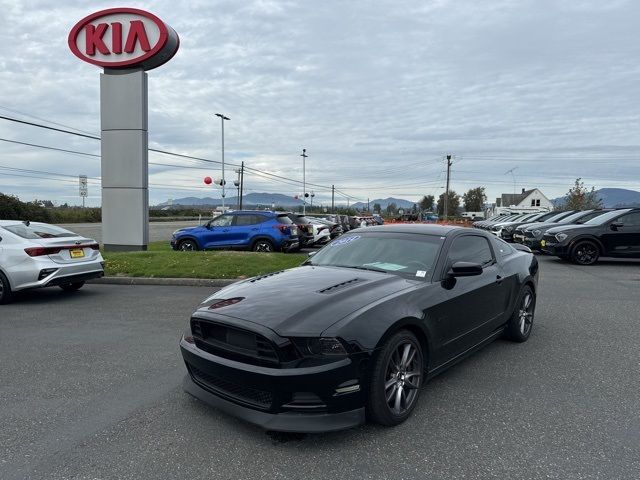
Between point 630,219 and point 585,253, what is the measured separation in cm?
157

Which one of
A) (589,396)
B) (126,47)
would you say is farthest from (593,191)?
(589,396)

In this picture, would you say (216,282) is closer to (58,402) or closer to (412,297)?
(58,402)

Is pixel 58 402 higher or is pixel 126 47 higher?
pixel 126 47

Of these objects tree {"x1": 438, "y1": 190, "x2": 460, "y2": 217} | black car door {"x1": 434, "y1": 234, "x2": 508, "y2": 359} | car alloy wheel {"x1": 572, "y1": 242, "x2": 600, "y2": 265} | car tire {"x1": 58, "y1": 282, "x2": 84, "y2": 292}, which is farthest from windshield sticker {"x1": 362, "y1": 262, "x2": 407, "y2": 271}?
tree {"x1": 438, "y1": 190, "x2": 460, "y2": 217}

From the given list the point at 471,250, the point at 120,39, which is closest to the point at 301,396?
the point at 471,250

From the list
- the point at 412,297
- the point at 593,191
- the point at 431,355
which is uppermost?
the point at 593,191

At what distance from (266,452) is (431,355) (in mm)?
1514

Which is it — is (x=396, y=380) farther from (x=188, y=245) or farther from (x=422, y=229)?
(x=188, y=245)

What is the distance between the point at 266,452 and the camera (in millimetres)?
2986

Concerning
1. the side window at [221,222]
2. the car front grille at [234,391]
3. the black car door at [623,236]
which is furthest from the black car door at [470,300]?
the side window at [221,222]

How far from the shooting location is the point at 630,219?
13.4 m

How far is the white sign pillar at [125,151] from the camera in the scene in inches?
583

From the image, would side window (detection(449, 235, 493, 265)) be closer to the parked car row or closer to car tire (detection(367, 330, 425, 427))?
car tire (detection(367, 330, 425, 427))

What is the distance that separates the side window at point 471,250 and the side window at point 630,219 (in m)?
A: 10.7
